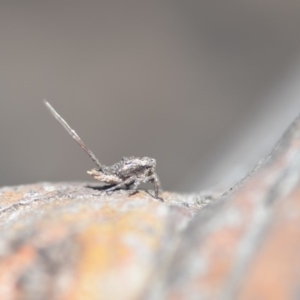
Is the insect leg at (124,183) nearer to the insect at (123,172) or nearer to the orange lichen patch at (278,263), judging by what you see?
the insect at (123,172)

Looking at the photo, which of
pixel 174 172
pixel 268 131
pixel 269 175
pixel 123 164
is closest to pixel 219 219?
pixel 269 175

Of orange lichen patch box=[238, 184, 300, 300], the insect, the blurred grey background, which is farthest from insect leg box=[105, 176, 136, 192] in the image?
the blurred grey background

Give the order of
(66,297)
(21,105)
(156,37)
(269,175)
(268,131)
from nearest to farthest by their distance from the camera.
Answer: (66,297) → (269,175) → (268,131) → (21,105) → (156,37)

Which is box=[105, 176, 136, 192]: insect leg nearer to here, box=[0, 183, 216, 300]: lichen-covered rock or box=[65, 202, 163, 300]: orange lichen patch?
Result: box=[0, 183, 216, 300]: lichen-covered rock

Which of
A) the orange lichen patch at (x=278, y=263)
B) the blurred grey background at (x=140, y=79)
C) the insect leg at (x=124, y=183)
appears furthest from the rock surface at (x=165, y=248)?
the blurred grey background at (x=140, y=79)

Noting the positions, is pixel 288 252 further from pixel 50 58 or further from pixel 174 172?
pixel 50 58

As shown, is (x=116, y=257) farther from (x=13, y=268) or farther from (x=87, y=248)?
(x=13, y=268)

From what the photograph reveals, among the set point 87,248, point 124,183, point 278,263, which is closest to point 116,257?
point 87,248
